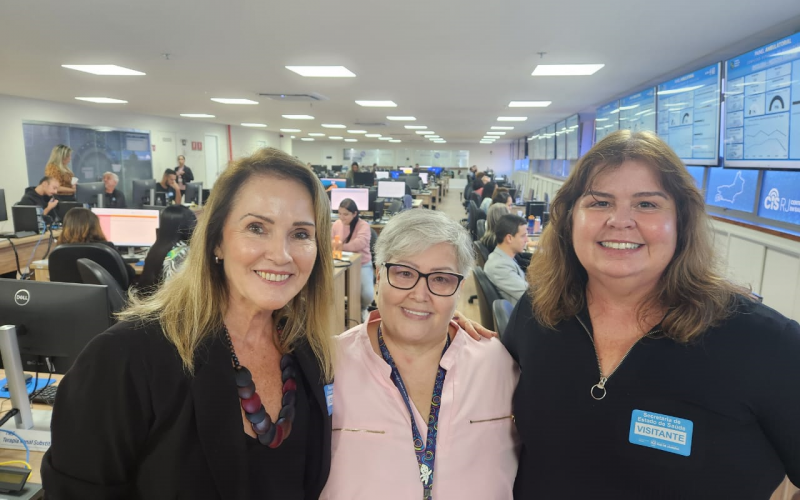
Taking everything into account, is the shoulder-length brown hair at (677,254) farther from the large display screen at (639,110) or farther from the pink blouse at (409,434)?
the large display screen at (639,110)

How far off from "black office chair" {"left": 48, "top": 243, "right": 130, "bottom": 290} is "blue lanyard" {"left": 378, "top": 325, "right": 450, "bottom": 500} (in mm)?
2859

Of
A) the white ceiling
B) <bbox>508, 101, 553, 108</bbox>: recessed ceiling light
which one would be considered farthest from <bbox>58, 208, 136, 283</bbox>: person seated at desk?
<bbox>508, 101, 553, 108</bbox>: recessed ceiling light

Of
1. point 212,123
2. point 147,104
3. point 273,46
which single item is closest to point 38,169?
point 147,104

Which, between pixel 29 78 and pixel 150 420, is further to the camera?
pixel 29 78

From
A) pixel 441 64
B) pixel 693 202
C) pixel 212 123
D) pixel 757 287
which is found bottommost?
pixel 757 287

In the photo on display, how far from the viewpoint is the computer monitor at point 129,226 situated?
4.73 meters

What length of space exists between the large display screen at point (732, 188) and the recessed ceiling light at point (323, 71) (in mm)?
4157

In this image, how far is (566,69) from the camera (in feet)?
17.4

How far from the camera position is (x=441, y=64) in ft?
16.3

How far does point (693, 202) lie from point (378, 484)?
1056 millimetres

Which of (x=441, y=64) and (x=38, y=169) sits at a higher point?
(x=441, y=64)

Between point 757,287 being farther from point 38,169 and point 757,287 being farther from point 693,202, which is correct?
point 38,169

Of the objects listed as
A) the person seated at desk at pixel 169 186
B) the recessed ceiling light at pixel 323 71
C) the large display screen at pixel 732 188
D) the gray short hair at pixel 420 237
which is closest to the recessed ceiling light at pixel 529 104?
the large display screen at pixel 732 188

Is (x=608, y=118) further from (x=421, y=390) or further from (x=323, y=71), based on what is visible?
(x=421, y=390)
